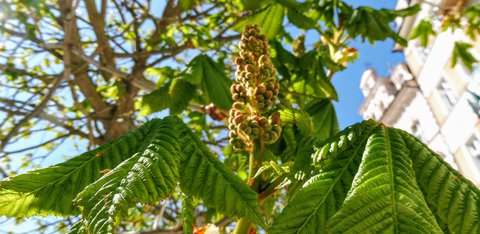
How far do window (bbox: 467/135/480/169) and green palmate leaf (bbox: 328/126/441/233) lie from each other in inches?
452

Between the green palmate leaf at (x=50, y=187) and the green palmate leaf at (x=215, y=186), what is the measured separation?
0.31 ft

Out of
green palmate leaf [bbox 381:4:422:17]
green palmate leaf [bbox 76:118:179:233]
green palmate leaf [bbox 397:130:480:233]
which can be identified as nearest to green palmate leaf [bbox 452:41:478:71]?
green palmate leaf [bbox 381:4:422:17]

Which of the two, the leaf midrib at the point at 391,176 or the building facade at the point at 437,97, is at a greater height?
the building facade at the point at 437,97

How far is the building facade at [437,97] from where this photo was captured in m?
10.6

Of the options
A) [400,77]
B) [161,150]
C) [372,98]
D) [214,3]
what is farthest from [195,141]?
[372,98]

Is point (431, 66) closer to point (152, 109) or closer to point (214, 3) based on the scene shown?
point (214, 3)

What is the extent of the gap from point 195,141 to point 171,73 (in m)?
1.69

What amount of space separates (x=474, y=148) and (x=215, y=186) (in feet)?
39.0

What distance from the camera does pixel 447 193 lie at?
2.22ft

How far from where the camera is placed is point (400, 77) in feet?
52.1

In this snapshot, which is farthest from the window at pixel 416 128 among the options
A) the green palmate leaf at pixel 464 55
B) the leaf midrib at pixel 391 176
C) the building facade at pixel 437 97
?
the leaf midrib at pixel 391 176

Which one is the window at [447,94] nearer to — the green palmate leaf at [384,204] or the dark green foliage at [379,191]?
the dark green foliage at [379,191]

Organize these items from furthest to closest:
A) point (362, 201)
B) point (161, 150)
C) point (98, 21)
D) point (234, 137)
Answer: point (98, 21)
point (234, 137)
point (161, 150)
point (362, 201)

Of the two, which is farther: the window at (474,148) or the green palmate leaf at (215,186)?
the window at (474,148)
